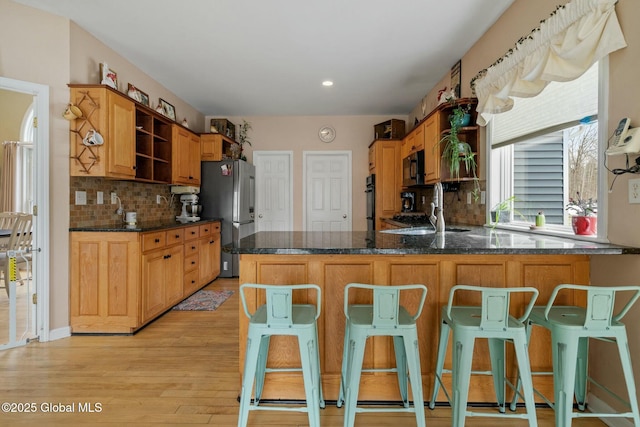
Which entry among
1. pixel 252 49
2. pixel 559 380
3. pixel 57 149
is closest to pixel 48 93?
pixel 57 149

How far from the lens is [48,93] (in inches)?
Answer: 102

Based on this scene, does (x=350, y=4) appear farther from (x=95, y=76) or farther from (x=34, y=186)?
(x=34, y=186)

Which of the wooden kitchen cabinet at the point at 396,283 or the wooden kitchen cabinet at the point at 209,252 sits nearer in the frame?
the wooden kitchen cabinet at the point at 396,283

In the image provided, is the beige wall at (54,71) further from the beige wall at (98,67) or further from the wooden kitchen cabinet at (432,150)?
the wooden kitchen cabinet at (432,150)

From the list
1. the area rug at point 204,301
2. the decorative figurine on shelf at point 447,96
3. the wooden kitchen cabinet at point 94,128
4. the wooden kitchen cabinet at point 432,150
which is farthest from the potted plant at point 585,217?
the wooden kitchen cabinet at point 94,128

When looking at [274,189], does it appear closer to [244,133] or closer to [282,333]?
[244,133]

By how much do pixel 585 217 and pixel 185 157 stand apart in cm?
415

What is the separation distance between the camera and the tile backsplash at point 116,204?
281 centimetres

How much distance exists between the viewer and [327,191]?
5512 mm

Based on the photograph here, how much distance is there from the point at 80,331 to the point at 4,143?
1.89 metres

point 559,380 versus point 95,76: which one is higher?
point 95,76

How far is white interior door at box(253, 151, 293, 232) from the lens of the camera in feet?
18.1

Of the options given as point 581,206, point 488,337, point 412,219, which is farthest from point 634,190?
point 412,219

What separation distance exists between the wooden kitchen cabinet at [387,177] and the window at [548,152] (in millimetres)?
2012
